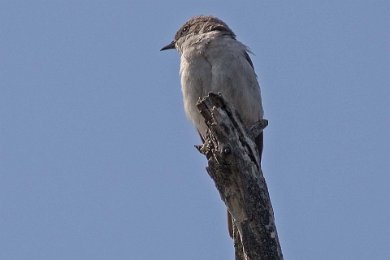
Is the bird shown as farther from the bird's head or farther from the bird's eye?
the bird's eye

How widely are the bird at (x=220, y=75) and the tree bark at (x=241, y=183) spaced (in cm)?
242

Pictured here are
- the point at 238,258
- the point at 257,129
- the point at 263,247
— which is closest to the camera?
the point at 263,247

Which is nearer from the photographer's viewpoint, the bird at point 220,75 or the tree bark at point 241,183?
the tree bark at point 241,183

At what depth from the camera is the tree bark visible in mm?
6922

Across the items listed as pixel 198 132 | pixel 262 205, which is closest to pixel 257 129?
pixel 262 205

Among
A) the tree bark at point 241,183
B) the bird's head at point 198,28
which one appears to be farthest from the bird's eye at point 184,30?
the tree bark at point 241,183

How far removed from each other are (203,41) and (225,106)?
10.6 ft

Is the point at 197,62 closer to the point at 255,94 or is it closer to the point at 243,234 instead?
the point at 255,94

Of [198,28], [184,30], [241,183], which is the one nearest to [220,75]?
[198,28]

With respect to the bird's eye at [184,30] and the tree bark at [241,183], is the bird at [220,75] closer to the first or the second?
the bird's eye at [184,30]

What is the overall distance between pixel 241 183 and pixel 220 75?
3206 mm

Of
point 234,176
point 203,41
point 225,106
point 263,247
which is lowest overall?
point 263,247

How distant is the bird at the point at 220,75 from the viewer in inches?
401

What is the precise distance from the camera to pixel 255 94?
1050 centimetres
